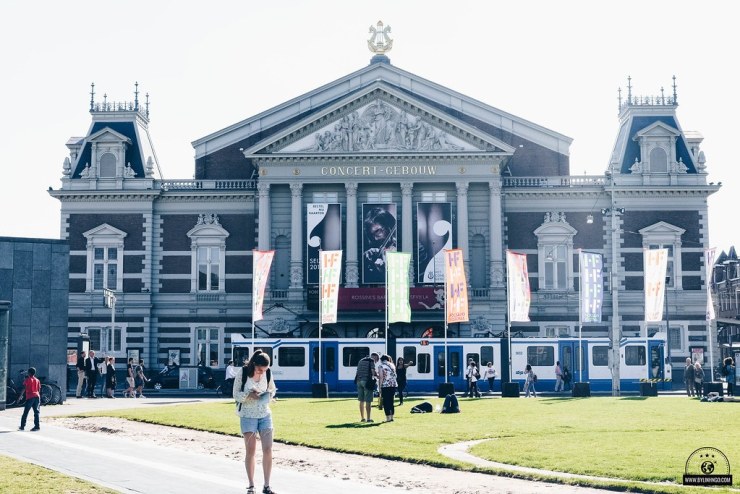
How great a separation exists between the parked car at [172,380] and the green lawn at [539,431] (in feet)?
63.2

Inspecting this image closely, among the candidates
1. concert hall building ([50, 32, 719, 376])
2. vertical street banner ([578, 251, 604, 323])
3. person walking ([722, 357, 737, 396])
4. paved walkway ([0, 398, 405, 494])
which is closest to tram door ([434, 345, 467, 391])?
vertical street banner ([578, 251, 604, 323])

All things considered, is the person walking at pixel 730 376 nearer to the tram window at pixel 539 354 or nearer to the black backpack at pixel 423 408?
the tram window at pixel 539 354

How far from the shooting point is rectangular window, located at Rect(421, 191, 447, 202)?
63.6 m

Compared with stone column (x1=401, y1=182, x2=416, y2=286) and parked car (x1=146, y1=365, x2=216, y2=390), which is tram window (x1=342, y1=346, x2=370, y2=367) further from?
stone column (x1=401, y1=182, x2=416, y2=286)

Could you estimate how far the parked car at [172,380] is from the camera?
192ft

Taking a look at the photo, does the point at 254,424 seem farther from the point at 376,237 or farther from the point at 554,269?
the point at 554,269

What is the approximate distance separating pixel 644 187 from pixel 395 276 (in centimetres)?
2156

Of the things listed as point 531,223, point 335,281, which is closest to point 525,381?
point 335,281

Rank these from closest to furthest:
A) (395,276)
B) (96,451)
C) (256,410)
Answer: (256,410) < (96,451) < (395,276)

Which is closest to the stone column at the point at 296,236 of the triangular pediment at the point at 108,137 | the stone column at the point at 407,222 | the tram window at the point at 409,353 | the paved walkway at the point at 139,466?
the stone column at the point at 407,222

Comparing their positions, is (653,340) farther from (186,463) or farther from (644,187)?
(186,463)

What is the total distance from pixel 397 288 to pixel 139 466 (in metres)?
31.1

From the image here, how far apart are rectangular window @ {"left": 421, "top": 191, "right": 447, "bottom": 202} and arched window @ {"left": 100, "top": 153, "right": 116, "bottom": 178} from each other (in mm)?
20075

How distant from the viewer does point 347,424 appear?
29234mm
